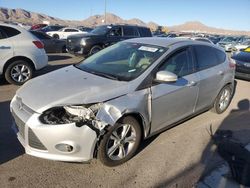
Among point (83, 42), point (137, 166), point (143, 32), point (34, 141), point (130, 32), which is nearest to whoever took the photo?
point (34, 141)

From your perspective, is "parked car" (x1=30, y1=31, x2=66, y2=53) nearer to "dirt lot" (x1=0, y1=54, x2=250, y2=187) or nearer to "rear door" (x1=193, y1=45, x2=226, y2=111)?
"dirt lot" (x1=0, y1=54, x2=250, y2=187)

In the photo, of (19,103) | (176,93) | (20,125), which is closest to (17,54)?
(19,103)

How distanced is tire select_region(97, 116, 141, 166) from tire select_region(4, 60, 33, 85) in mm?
4671

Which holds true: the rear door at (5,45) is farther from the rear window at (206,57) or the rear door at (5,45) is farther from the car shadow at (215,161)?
the car shadow at (215,161)

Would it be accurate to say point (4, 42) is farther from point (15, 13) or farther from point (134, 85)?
point (15, 13)

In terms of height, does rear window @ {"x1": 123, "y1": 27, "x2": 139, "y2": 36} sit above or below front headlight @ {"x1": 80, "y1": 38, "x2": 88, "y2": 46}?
above

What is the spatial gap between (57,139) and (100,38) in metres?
10.1

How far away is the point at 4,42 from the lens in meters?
6.91

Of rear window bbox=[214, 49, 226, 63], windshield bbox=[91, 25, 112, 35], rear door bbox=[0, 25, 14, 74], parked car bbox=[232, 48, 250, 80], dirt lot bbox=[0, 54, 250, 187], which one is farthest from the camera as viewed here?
windshield bbox=[91, 25, 112, 35]

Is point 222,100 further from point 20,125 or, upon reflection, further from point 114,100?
point 20,125

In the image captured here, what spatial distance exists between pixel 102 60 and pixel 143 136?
1516mm

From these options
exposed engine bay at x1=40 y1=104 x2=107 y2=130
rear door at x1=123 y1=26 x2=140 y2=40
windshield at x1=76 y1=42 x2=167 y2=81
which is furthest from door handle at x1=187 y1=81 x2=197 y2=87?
rear door at x1=123 y1=26 x2=140 y2=40

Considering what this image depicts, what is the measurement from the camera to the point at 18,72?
7289 millimetres

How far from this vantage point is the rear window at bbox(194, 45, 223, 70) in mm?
4820
